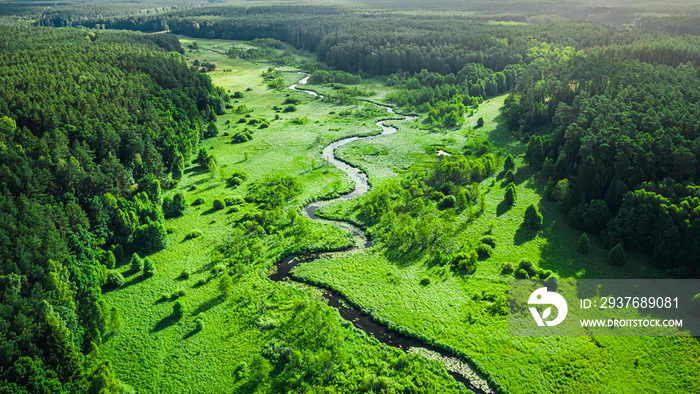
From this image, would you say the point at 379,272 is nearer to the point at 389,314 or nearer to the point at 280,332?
the point at 389,314

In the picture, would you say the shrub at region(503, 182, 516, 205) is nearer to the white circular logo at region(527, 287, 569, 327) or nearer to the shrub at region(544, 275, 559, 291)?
the shrub at region(544, 275, 559, 291)

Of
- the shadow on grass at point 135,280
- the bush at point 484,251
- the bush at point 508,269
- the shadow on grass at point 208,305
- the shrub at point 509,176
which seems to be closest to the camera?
the shadow on grass at point 208,305

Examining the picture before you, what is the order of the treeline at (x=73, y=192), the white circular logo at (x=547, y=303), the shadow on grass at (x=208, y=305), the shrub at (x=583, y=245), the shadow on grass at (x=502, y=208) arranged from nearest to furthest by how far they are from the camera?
the treeline at (x=73, y=192)
the white circular logo at (x=547, y=303)
the shadow on grass at (x=208, y=305)
the shrub at (x=583, y=245)
the shadow on grass at (x=502, y=208)

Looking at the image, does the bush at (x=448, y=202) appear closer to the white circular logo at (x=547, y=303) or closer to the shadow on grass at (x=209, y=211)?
the white circular logo at (x=547, y=303)

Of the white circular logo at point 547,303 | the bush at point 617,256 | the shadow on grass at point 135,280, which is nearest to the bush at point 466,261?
the white circular logo at point 547,303

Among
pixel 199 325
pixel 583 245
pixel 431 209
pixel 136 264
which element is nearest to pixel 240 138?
pixel 136 264

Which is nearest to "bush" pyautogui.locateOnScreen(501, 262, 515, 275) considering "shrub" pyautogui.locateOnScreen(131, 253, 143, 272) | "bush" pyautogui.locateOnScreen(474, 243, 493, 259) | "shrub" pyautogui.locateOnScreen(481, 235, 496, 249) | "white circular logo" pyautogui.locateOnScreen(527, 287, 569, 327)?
"bush" pyautogui.locateOnScreen(474, 243, 493, 259)
